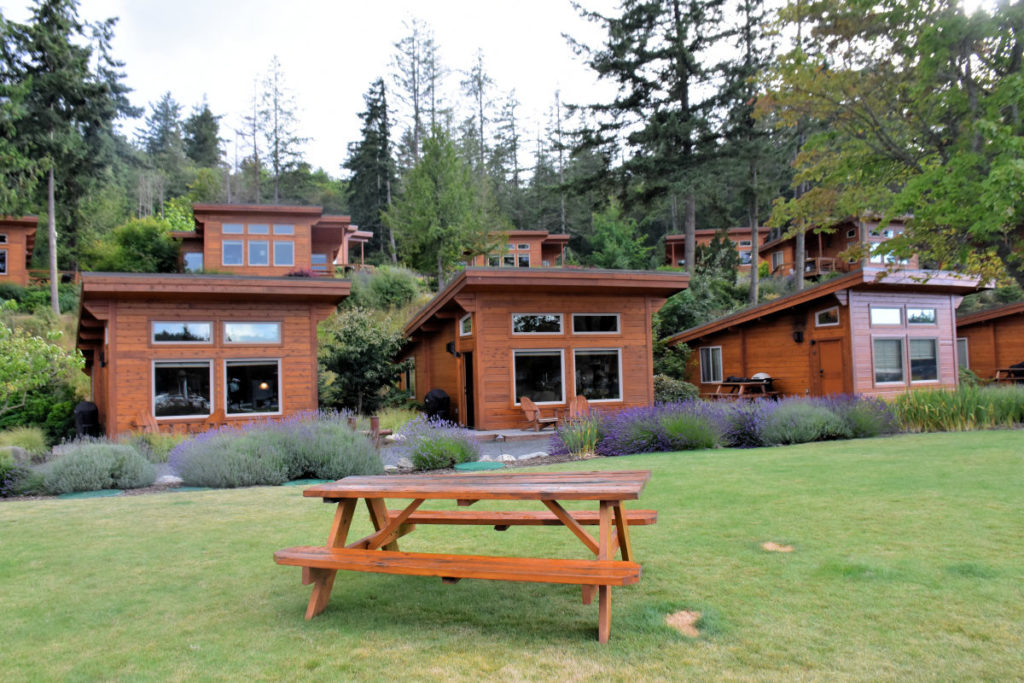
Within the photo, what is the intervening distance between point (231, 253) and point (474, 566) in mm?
29440

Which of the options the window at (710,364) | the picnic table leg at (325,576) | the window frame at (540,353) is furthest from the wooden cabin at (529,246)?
the picnic table leg at (325,576)

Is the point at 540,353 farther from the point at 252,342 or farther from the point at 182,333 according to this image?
the point at 182,333

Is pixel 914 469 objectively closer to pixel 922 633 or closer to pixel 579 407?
pixel 922 633

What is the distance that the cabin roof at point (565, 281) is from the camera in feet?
48.0

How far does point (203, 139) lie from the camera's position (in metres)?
66.6

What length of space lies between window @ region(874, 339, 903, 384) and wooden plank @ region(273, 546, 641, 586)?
17092 mm

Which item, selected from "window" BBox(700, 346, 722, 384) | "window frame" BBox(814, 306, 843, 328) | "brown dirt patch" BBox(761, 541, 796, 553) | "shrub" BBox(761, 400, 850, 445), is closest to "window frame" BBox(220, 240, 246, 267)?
"window" BBox(700, 346, 722, 384)

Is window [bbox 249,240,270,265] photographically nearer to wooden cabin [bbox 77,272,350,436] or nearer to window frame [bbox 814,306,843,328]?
wooden cabin [bbox 77,272,350,436]

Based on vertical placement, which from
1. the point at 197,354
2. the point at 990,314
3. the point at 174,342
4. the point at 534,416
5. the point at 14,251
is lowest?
the point at 534,416

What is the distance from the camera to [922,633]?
122 inches

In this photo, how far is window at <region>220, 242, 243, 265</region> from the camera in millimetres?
29734

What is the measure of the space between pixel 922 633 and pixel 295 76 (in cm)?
5341

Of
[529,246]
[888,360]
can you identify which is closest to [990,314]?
[888,360]

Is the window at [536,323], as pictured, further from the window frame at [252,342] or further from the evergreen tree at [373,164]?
the evergreen tree at [373,164]
